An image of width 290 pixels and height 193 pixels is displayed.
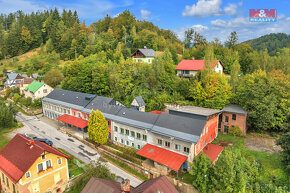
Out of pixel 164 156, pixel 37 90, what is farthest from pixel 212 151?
pixel 37 90

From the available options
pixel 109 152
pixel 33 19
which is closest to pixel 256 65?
pixel 109 152

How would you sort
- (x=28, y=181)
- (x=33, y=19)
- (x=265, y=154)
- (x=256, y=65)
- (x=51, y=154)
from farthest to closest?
(x=33, y=19)
(x=256, y=65)
(x=265, y=154)
(x=51, y=154)
(x=28, y=181)

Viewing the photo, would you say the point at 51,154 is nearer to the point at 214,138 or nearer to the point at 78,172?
the point at 78,172

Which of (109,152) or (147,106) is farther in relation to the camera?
(147,106)

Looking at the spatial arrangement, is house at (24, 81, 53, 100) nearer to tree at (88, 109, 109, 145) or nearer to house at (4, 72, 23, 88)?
house at (4, 72, 23, 88)

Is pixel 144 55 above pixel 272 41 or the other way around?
the other way around

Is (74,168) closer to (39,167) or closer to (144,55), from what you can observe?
(39,167)
